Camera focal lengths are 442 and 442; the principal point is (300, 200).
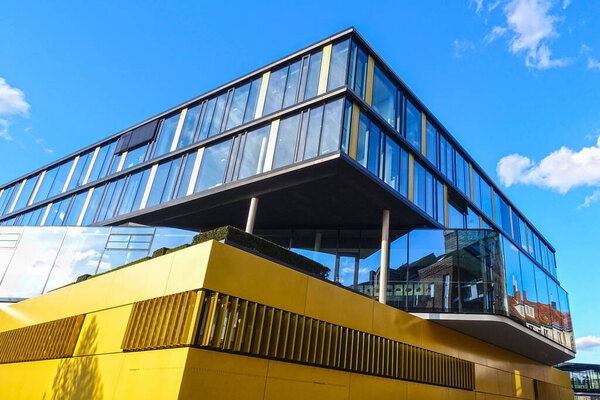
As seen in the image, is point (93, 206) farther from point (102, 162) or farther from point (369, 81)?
point (369, 81)

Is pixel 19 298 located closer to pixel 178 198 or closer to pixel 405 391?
→ pixel 178 198

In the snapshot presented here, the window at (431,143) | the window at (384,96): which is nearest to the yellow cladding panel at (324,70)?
the window at (384,96)

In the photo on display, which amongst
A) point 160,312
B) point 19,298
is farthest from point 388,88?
point 19,298

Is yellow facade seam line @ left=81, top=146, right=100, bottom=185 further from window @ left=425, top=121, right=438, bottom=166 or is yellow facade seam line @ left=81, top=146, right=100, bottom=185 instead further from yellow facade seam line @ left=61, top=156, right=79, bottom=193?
window @ left=425, top=121, right=438, bottom=166

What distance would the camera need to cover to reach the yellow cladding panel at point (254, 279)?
10.3m

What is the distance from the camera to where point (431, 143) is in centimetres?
2277

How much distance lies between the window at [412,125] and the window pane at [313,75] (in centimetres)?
493

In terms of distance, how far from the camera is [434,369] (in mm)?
16750

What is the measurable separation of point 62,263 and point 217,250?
16.5 meters

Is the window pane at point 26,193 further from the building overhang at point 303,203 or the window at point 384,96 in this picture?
the window at point 384,96

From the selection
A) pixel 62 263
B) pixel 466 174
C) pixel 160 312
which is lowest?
pixel 160 312

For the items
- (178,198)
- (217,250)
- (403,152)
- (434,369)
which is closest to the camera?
(217,250)

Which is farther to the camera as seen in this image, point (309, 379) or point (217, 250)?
point (309, 379)

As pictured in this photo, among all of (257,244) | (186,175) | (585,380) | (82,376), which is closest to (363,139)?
(257,244)
